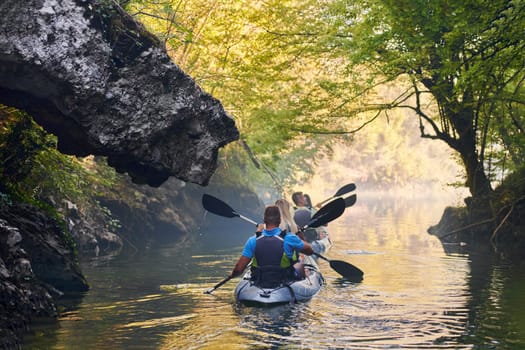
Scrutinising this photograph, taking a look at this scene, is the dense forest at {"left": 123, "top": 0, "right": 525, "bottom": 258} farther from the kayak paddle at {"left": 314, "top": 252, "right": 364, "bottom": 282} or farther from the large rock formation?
the large rock formation

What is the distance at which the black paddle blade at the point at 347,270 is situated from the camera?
14.2 meters

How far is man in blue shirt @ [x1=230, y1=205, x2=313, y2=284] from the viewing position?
11.4m

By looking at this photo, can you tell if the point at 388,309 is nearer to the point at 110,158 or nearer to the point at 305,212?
the point at 110,158

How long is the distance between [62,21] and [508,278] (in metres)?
9.97

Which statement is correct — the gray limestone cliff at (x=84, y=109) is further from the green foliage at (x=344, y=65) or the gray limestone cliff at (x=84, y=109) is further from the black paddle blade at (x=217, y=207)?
the green foliage at (x=344, y=65)

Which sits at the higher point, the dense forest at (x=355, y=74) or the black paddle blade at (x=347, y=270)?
the dense forest at (x=355, y=74)

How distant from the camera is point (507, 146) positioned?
2114 centimetres

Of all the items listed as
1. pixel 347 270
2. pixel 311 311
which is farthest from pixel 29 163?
pixel 347 270

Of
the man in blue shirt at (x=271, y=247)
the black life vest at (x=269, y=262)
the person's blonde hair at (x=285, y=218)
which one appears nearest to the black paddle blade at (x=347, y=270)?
the person's blonde hair at (x=285, y=218)

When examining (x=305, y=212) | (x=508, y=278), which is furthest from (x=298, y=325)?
(x=305, y=212)

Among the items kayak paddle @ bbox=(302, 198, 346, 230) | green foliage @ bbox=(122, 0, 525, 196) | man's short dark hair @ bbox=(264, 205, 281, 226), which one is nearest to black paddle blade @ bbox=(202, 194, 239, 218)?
kayak paddle @ bbox=(302, 198, 346, 230)

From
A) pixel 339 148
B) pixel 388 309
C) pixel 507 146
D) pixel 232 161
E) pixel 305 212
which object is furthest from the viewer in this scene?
pixel 339 148

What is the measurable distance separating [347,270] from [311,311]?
361cm

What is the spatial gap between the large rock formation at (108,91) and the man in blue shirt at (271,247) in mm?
1230
